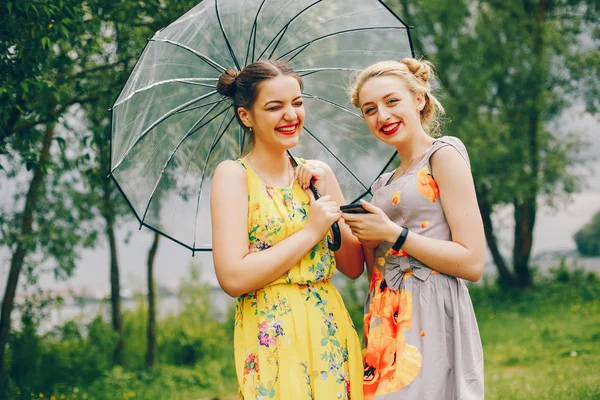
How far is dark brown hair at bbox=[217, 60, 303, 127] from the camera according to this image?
2584mm

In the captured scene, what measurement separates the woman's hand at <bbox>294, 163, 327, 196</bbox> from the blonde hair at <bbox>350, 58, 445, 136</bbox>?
366mm

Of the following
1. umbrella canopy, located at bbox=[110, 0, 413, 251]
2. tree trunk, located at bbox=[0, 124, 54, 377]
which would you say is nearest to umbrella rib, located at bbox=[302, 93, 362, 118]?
umbrella canopy, located at bbox=[110, 0, 413, 251]

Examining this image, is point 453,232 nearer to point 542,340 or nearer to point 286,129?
point 286,129

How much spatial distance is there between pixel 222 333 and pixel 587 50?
808 centimetres

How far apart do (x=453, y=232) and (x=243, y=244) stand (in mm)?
802

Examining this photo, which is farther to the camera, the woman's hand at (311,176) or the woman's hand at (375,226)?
the woman's hand at (311,176)

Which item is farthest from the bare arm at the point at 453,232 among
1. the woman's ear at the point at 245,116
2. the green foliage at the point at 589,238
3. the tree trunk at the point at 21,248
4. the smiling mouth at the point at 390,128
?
the green foliage at the point at 589,238

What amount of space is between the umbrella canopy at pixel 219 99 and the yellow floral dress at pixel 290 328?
44 centimetres

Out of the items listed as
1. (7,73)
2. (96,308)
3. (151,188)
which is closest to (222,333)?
(96,308)

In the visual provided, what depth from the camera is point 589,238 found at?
14484 mm

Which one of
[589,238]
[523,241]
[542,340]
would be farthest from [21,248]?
[589,238]

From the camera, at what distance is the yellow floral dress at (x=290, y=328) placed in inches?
94.8

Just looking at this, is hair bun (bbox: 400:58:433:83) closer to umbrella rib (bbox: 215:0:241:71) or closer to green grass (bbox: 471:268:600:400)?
umbrella rib (bbox: 215:0:241:71)

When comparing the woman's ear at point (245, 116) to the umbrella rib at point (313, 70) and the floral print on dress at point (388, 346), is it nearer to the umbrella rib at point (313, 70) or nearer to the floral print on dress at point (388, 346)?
the umbrella rib at point (313, 70)
